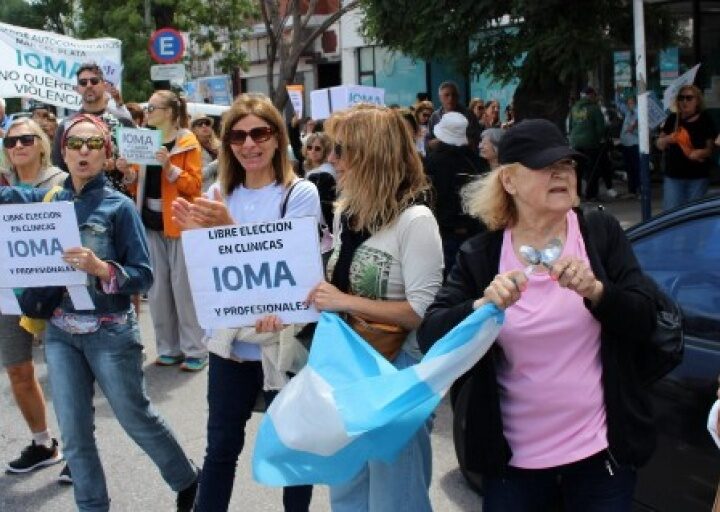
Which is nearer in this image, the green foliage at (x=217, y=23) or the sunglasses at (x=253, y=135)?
the sunglasses at (x=253, y=135)

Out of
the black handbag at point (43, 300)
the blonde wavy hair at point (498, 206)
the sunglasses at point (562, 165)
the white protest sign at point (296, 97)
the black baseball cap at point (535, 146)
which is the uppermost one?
the white protest sign at point (296, 97)

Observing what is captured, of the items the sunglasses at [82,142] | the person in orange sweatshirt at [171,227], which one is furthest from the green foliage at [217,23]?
the sunglasses at [82,142]

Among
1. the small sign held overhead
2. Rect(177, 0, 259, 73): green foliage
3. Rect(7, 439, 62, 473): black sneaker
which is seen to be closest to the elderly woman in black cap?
Rect(7, 439, 62, 473): black sneaker

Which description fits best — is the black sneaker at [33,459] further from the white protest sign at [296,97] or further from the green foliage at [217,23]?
the green foliage at [217,23]

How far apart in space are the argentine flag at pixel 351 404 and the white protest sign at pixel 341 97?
29.1 feet

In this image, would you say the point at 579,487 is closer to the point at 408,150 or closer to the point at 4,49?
the point at 408,150

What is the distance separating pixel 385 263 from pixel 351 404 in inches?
25.1

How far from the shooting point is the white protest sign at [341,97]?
38.4ft

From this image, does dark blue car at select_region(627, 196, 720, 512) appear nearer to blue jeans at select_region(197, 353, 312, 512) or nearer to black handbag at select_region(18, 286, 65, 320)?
blue jeans at select_region(197, 353, 312, 512)

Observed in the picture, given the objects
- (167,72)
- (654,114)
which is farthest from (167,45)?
(654,114)

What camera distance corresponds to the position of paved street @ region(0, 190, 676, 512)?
4781 millimetres

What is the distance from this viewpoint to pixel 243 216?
381 cm

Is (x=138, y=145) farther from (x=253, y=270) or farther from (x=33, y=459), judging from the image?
(x=253, y=270)

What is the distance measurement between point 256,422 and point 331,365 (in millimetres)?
3294
